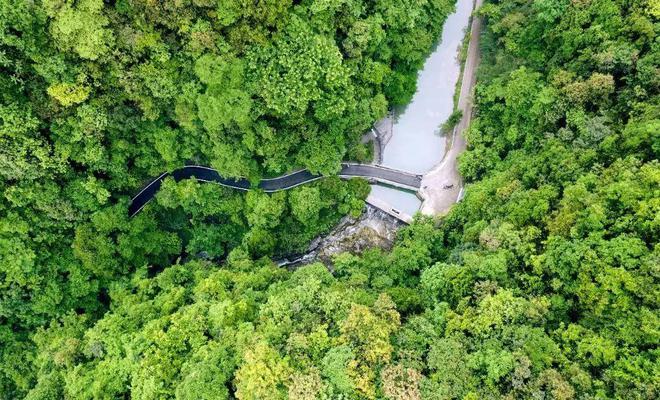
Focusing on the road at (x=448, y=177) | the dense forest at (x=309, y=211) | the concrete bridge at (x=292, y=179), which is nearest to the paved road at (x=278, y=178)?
the concrete bridge at (x=292, y=179)

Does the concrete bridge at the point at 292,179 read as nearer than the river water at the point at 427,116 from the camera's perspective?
Yes

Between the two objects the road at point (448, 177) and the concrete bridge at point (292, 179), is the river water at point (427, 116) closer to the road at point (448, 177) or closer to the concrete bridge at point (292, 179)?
the concrete bridge at point (292, 179)

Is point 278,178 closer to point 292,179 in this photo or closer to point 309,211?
point 292,179

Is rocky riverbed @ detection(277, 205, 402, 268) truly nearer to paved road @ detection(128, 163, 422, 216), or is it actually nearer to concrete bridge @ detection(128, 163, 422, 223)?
concrete bridge @ detection(128, 163, 422, 223)

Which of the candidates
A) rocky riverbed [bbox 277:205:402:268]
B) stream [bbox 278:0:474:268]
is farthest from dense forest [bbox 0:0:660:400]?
stream [bbox 278:0:474:268]

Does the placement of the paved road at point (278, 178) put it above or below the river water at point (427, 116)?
below

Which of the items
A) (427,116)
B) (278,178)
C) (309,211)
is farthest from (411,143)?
(278,178)

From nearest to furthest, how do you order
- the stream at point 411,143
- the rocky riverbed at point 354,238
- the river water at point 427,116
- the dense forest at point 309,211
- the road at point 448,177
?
the dense forest at point 309,211 < the road at point 448,177 < the rocky riverbed at point 354,238 < the stream at point 411,143 < the river water at point 427,116
